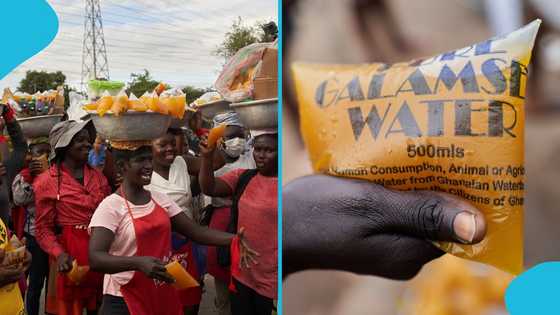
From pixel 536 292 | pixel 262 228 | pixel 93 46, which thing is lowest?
pixel 536 292

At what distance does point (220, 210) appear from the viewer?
8.24 feet

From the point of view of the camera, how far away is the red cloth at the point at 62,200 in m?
2.56

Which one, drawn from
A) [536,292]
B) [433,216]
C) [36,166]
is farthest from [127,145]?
[536,292]

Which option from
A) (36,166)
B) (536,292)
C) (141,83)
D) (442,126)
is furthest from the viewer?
(36,166)

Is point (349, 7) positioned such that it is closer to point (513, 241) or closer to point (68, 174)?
point (513, 241)

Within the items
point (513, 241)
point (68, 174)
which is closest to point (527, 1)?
point (513, 241)

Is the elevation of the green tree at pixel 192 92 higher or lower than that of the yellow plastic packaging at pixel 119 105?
higher

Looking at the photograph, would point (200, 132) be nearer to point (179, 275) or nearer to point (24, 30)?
point (179, 275)

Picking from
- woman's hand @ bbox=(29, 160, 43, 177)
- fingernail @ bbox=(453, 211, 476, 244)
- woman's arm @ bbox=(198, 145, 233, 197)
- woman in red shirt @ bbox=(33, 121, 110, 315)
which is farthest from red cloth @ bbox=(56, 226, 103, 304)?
fingernail @ bbox=(453, 211, 476, 244)

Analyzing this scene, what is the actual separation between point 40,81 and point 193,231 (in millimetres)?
806

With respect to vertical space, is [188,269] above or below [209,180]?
below

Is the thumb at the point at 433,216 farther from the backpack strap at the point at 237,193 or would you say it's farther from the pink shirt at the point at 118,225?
the pink shirt at the point at 118,225

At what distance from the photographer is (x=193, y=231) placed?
2.51 m

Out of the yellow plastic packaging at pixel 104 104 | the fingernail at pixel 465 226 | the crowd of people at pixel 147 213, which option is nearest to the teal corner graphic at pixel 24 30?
the crowd of people at pixel 147 213
